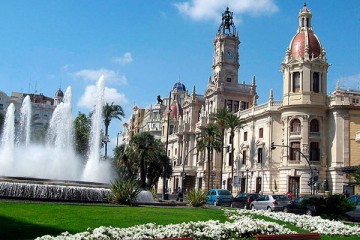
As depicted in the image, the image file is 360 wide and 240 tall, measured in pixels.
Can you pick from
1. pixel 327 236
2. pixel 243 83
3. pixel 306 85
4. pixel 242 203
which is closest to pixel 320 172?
pixel 306 85

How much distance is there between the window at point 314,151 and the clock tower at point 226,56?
26451 mm

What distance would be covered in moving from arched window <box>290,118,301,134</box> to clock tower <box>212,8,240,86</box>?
24.3m

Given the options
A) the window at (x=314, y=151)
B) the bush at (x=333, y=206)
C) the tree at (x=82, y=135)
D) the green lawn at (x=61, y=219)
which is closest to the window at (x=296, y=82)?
the window at (x=314, y=151)

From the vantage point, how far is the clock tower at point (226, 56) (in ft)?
266

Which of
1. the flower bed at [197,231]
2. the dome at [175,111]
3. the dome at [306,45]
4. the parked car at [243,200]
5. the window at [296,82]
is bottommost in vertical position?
the parked car at [243,200]

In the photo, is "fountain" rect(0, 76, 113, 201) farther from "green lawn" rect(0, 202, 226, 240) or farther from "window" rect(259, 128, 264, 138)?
"window" rect(259, 128, 264, 138)

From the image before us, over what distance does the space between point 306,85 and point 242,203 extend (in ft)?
78.4

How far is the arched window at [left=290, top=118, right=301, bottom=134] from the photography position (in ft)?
184

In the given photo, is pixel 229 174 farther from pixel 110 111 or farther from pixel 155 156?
pixel 110 111

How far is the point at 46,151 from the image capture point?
34250mm

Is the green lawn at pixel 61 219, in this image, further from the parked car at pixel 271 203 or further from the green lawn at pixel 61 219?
the parked car at pixel 271 203

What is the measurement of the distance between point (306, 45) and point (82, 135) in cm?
→ 3128

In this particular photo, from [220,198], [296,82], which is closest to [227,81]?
[296,82]

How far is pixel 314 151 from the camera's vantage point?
55531 millimetres
